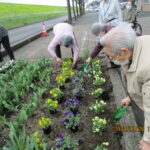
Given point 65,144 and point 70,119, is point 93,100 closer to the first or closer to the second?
point 70,119

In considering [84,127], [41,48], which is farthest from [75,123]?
[41,48]

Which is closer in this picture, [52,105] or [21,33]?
[52,105]

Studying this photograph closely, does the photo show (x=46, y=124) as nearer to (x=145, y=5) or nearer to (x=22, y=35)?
(x=22, y=35)

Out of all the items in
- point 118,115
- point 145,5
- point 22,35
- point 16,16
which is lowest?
point 16,16

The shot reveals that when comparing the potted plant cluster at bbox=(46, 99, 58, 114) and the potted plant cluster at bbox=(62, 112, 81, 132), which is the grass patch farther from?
the potted plant cluster at bbox=(62, 112, 81, 132)

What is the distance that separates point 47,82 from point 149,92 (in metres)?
2.38

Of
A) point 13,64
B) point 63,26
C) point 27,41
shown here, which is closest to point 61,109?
point 63,26

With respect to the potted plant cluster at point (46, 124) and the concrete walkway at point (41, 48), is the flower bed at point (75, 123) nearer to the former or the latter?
the potted plant cluster at point (46, 124)

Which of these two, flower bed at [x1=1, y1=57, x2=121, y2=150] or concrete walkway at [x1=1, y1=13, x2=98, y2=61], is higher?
flower bed at [x1=1, y1=57, x2=121, y2=150]

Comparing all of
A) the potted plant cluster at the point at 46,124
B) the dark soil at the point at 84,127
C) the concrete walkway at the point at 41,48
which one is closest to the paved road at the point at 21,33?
the concrete walkway at the point at 41,48

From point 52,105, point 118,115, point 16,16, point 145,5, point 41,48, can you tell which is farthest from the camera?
point 16,16

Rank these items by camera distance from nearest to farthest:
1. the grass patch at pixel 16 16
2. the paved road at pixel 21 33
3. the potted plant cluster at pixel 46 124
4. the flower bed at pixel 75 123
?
the flower bed at pixel 75 123 < the potted plant cluster at pixel 46 124 < the paved road at pixel 21 33 < the grass patch at pixel 16 16

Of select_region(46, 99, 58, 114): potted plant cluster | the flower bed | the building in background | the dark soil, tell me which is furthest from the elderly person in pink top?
the building in background

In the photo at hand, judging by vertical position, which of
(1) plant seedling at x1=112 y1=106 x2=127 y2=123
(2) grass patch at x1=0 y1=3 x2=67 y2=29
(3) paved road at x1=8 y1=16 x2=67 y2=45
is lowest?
(2) grass patch at x1=0 y1=3 x2=67 y2=29
